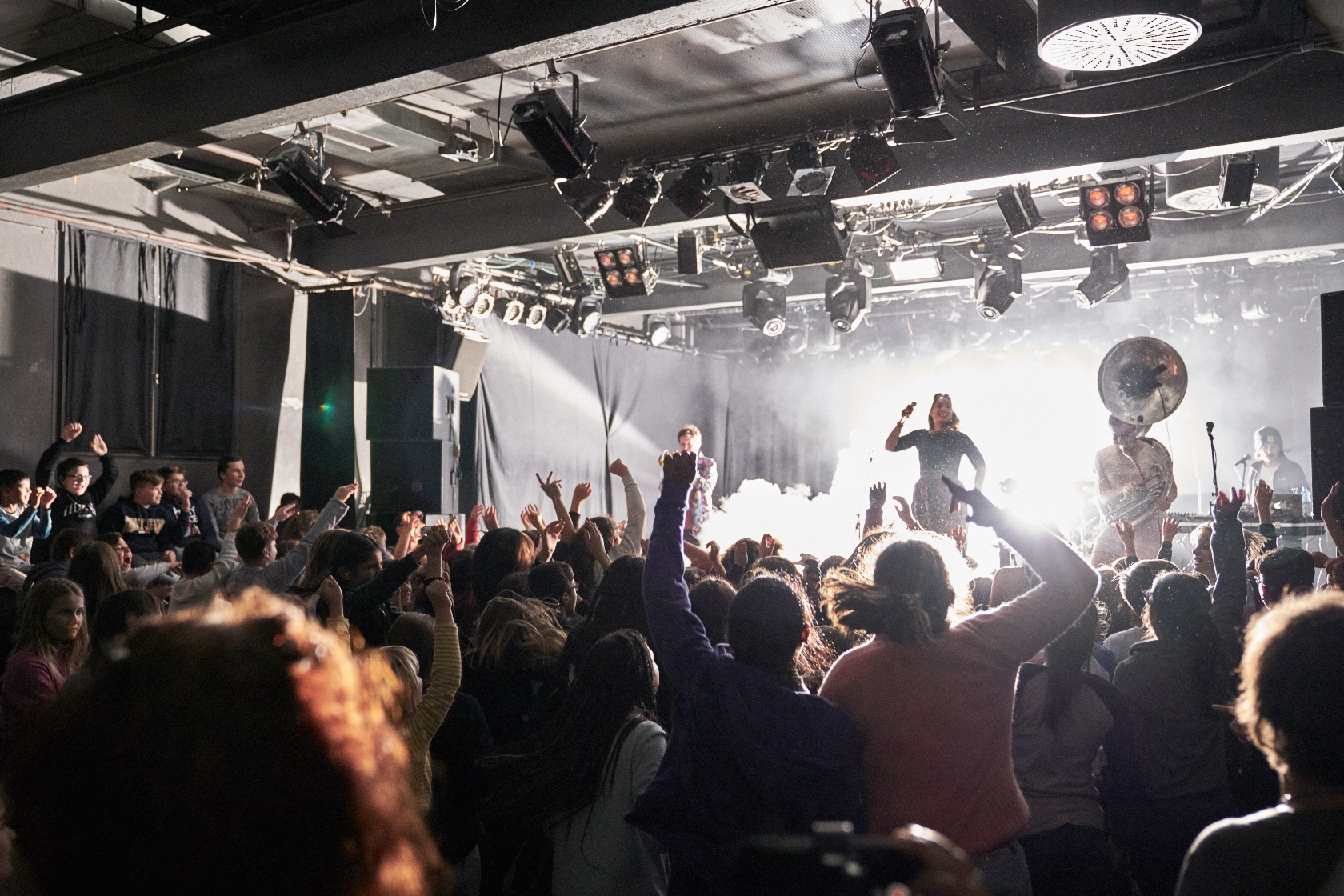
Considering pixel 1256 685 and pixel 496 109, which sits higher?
pixel 496 109

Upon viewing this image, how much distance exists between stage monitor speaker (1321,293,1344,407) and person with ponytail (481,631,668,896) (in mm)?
4007

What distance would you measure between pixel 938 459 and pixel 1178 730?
4774 millimetres

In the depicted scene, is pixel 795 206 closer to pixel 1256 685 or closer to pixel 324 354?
pixel 324 354

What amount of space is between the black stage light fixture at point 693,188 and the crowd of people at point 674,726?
322 cm

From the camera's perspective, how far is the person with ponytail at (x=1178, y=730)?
2.67 meters

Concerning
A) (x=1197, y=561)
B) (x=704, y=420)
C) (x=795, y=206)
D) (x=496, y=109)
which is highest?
(x=496, y=109)

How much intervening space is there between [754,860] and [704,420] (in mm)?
14487

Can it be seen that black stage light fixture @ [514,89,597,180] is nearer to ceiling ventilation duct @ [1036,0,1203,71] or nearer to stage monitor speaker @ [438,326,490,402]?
ceiling ventilation duct @ [1036,0,1203,71]

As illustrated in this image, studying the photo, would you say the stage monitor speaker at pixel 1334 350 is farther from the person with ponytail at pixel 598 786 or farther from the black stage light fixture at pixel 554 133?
the person with ponytail at pixel 598 786

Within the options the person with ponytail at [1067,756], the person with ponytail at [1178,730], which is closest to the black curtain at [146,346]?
the person with ponytail at [1067,756]

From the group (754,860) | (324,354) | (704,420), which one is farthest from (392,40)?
(704,420)

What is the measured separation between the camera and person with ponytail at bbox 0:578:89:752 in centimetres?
294

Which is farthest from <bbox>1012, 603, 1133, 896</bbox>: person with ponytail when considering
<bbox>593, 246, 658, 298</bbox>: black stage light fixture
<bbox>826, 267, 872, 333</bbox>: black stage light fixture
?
<bbox>826, 267, 872, 333</bbox>: black stage light fixture

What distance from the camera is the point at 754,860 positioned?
82 centimetres
